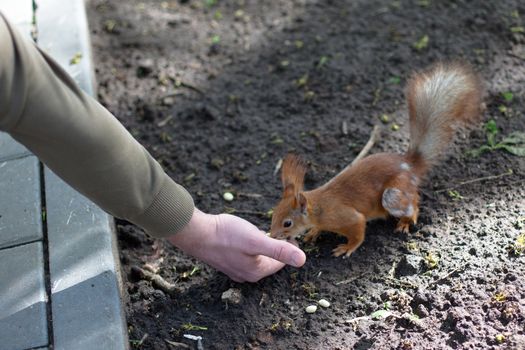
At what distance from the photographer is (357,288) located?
8.25 ft

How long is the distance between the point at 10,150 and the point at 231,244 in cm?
132

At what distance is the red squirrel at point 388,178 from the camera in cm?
273

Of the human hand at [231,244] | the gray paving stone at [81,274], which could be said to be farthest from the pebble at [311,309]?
the gray paving stone at [81,274]

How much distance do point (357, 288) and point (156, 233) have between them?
807 millimetres

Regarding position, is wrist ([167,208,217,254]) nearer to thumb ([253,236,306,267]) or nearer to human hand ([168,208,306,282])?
human hand ([168,208,306,282])

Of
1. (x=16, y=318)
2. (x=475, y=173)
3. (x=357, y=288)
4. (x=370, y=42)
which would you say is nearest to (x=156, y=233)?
(x=16, y=318)

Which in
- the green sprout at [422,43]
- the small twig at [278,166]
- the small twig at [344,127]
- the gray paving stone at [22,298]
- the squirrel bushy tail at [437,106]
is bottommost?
the gray paving stone at [22,298]

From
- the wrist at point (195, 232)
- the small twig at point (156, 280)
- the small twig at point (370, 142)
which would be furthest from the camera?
the small twig at point (370, 142)

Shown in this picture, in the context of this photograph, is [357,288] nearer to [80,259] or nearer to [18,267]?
[80,259]

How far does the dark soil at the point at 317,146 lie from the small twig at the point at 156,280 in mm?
23

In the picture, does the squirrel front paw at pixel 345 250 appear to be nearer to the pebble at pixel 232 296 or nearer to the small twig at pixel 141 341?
the pebble at pixel 232 296

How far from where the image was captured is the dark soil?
7.75 feet

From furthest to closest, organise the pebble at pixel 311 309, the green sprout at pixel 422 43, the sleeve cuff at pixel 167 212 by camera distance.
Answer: the green sprout at pixel 422 43 → the pebble at pixel 311 309 → the sleeve cuff at pixel 167 212

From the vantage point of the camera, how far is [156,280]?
261cm
